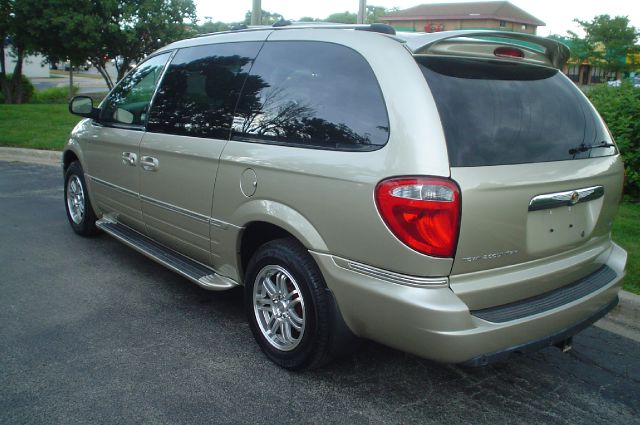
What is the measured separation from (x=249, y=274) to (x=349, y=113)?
118 centimetres

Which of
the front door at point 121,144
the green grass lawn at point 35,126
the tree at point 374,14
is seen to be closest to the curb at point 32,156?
the green grass lawn at point 35,126

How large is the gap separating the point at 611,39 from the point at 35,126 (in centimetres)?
2807

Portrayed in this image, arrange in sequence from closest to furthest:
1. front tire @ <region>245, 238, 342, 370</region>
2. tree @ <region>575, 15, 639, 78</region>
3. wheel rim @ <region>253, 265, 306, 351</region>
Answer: front tire @ <region>245, 238, 342, 370</region> → wheel rim @ <region>253, 265, 306, 351</region> → tree @ <region>575, 15, 639, 78</region>

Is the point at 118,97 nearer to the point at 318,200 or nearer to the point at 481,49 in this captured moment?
the point at 318,200

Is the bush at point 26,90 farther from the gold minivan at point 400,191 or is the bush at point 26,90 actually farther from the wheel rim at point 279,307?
the wheel rim at point 279,307

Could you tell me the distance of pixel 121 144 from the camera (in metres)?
4.63

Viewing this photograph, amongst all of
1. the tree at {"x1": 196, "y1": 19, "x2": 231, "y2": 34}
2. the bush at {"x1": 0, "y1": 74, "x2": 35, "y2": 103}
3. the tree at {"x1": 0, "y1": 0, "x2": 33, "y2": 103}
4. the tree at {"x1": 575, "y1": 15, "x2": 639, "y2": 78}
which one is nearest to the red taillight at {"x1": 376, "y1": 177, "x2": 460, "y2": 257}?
the tree at {"x1": 0, "y1": 0, "x2": 33, "y2": 103}

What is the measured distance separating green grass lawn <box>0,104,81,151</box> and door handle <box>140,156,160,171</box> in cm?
658

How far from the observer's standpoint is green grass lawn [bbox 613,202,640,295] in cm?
452

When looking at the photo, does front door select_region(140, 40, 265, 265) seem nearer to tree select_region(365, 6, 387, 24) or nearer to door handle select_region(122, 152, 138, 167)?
door handle select_region(122, 152, 138, 167)

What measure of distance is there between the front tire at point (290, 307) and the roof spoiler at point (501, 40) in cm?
120

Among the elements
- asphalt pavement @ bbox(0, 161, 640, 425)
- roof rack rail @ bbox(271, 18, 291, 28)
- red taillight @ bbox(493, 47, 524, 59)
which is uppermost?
roof rack rail @ bbox(271, 18, 291, 28)

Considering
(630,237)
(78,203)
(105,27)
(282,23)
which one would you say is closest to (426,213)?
(282,23)

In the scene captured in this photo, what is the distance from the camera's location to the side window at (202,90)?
367 centimetres
